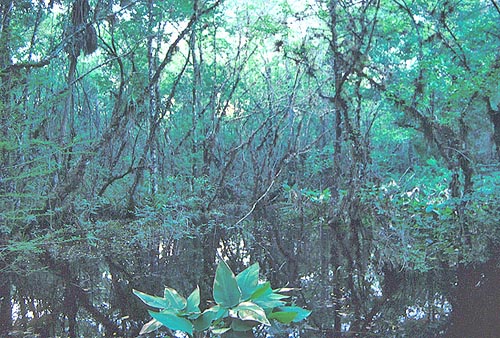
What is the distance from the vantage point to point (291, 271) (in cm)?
505

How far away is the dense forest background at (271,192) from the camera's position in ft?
13.1

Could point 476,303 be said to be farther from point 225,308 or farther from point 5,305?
point 5,305

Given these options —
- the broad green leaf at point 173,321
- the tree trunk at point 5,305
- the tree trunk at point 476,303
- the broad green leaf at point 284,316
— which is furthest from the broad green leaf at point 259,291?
the tree trunk at point 5,305

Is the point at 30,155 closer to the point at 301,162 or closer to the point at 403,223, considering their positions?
the point at 403,223

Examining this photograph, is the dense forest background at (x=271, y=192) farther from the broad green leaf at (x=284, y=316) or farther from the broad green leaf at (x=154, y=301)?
the broad green leaf at (x=154, y=301)

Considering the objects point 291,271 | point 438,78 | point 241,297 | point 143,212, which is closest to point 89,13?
point 143,212

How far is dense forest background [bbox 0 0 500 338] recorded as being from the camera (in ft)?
13.1

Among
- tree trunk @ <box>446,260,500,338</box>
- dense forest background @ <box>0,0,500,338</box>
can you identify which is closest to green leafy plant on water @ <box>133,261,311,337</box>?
dense forest background @ <box>0,0,500,338</box>

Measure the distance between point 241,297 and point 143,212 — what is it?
22.3 ft

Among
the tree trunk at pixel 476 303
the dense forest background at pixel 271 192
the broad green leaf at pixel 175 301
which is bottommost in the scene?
the tree trunk at pixel 476 303

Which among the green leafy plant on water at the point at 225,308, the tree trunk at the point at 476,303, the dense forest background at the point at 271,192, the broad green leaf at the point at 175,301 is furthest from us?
the dense forest background at the point at 271,192

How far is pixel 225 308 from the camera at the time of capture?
2.07 metres

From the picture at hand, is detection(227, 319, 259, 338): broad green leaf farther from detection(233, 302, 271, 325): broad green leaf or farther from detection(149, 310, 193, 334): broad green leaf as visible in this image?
detection(149, 310, 193, 334): broad green leaf

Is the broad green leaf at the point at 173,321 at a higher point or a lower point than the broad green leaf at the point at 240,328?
higher
